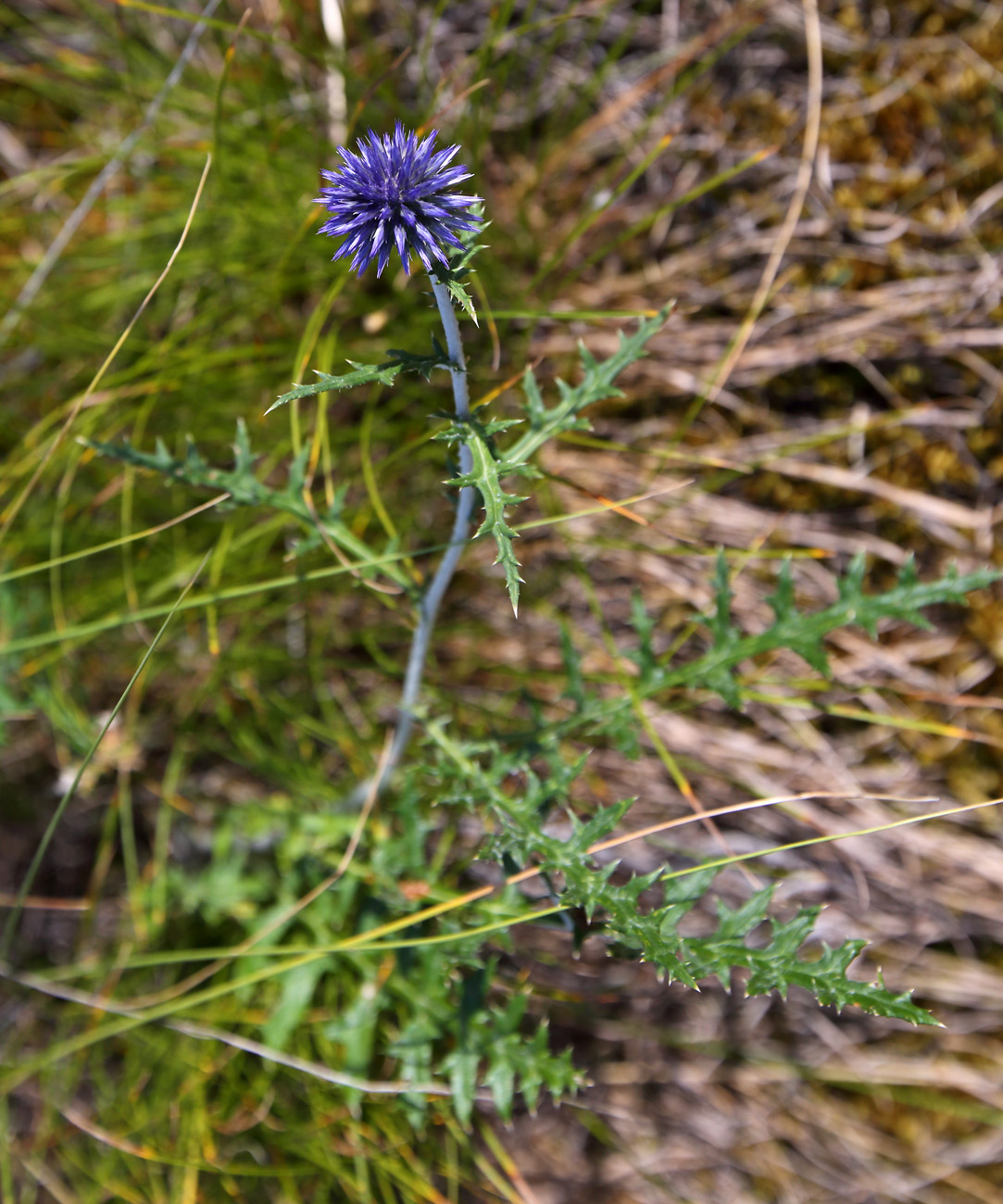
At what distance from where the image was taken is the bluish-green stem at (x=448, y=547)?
1465 millimetres

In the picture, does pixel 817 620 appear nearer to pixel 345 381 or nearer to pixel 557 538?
pixel 557 538

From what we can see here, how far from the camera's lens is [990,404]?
288 centimetres

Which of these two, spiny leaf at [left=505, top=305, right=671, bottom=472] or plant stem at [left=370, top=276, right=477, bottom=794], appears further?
spiny leaf at [left=505, top=305, right=671, bottom=472]

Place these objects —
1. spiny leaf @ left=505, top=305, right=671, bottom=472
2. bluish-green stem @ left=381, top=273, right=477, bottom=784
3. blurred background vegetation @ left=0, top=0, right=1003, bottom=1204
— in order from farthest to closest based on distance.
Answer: blurred background vegetation @ left=0, top=0, right=1003, bottom=1204, spiny leaf @ left=505, top=305, right=671, bottom=472, bluish-green stem @ left=381, top=273, right=477, bottom=784

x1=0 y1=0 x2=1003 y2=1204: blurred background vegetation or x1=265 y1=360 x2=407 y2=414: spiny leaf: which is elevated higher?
x1=265 y1=360 x2=407 y2=414: spiny leaf

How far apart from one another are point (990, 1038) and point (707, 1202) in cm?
121

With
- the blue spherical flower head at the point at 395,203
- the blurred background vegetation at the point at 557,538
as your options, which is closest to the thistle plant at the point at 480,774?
the blue spherical flower head at the point at 395,203

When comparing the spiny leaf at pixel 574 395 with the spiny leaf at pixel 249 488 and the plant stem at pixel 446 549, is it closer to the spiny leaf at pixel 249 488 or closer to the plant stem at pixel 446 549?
the plant stem at pixel 446 549

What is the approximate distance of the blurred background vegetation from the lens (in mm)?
2840

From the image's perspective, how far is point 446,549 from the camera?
214 cm

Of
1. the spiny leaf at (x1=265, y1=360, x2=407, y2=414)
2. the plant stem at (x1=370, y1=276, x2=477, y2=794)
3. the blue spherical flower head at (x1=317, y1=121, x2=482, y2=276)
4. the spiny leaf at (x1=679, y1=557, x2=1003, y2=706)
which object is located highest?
the blue spherical flower head at (x1=317, y1=121, x2=482, y2=276)

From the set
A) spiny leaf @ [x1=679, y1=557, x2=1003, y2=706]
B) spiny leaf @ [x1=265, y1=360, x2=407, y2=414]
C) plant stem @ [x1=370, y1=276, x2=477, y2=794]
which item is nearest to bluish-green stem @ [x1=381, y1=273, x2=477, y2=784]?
plant stem @ [x1=370, y1=276, x2=477, y2=794]

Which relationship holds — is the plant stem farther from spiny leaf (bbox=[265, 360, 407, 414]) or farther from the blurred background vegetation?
the blurred background vegetation

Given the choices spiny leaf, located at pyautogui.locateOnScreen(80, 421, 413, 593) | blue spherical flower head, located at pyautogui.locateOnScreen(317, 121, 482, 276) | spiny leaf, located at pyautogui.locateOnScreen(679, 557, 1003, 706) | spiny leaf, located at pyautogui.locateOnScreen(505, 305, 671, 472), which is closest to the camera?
blue spherical flower head, located at pyautogui.locateOnScreen(317, 121, 482, 276)
